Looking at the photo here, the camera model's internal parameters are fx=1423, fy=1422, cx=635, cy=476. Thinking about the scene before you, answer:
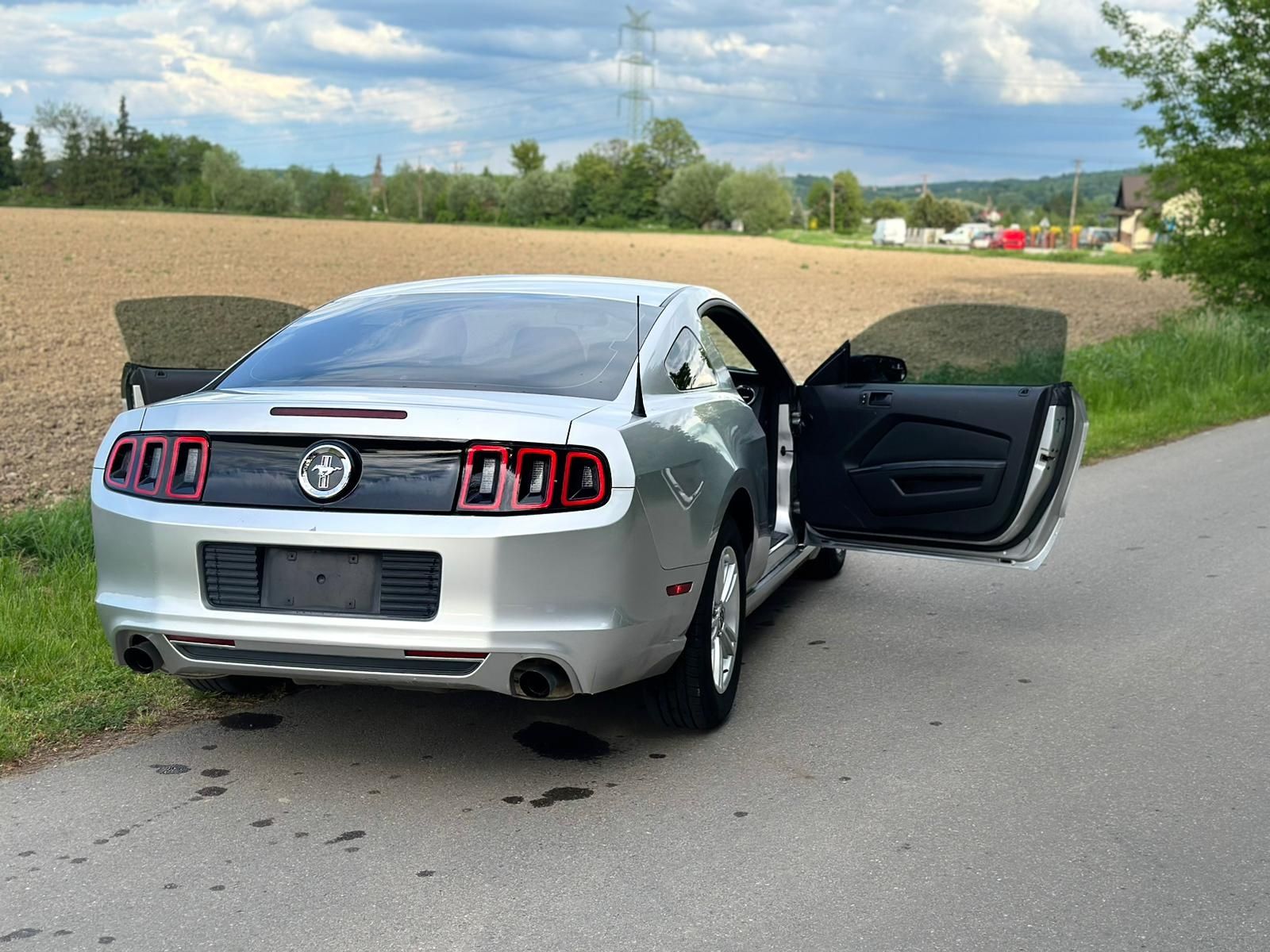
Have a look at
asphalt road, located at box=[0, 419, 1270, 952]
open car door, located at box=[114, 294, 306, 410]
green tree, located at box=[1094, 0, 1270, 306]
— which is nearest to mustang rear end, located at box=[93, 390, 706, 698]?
asphalt road, located at box=[0, 419, 1270, 952]

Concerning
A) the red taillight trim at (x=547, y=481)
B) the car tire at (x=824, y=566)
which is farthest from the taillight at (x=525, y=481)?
the car tire at (x=824, y=566)

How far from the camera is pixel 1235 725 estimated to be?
17.1ft

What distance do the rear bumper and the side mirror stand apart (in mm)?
2633

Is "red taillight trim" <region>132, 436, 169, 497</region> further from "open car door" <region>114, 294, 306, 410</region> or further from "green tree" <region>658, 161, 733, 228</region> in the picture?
"green tree" <region>658, 161, 733, 228</region>

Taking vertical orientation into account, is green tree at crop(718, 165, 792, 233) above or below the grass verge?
above

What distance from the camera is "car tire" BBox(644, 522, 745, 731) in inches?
193

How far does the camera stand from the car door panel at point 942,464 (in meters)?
6.00

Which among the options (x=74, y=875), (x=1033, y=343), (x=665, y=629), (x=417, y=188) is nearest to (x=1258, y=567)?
(x=665, y=629)

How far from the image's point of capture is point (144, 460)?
14.6 feet

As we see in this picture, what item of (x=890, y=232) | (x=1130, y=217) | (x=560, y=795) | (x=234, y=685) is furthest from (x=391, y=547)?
(x=1130, y=217)

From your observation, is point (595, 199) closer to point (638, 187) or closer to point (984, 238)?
point (638, 187)

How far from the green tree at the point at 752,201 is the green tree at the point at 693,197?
120 centimetres

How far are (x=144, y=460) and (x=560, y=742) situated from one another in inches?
67.6

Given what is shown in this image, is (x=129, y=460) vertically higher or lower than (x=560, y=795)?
higher
